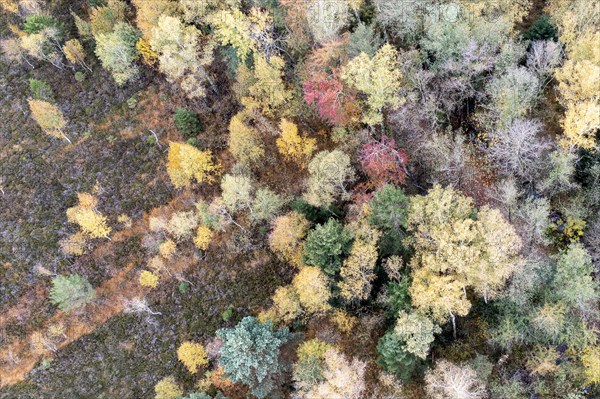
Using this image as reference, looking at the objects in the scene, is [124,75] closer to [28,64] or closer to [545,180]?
[28,64]

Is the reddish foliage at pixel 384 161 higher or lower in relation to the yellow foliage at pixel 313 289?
higher

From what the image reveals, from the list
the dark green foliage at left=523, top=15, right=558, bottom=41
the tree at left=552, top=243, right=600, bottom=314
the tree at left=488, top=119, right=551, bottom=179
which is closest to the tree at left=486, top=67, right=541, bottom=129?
the tree at left=488, top=119, right=551, bottom=179

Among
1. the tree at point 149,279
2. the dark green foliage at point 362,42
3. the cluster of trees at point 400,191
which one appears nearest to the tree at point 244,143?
the cluster of trees at point 400,191

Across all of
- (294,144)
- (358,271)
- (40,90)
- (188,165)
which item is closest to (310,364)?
(358,271)

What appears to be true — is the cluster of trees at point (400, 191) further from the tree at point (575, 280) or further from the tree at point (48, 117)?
the tree at point (48, 117)

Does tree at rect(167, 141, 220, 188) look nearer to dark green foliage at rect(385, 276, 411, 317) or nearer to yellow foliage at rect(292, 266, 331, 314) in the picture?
yellow foliage at rect(292, 266, 331, 314)

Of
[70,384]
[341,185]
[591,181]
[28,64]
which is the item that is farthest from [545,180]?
[28,64]
